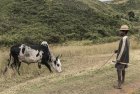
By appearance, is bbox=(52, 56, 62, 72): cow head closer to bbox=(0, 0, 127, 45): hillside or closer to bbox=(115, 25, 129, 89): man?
bbox=(115, 25, 129, 89): man

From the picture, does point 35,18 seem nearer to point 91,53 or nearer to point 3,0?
point 3,0

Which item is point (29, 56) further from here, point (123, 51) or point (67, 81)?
point (123, 51)

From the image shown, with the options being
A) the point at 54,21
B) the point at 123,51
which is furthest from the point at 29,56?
the point at 54,21

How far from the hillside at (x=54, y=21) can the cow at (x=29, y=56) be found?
1683 centimetres

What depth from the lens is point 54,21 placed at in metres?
42.5

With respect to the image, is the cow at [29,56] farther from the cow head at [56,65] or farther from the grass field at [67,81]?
the grass field at [67,81]

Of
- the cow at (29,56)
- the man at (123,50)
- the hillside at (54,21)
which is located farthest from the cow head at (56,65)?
the hillside at (54,21)

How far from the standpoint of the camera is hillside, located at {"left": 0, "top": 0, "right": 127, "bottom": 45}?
37969 mm

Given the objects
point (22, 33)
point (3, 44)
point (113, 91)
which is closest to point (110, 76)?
point (113, 91)

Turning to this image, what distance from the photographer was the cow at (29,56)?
17359 millimetres

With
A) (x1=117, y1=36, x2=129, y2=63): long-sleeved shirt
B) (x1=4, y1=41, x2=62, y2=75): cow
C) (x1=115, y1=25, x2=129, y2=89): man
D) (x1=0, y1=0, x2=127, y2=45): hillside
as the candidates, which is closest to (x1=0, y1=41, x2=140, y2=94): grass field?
(x1=4, y1=41, x2=62, y2=75): cow

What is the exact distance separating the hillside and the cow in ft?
55.2

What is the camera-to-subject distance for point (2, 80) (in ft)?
49.9

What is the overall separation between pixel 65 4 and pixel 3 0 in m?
7.18
